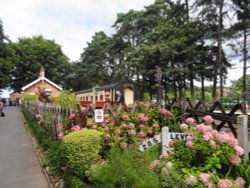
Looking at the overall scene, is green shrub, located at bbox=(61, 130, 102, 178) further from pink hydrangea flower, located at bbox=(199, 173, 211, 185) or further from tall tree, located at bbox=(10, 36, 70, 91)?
tall tree, located at bbox=(10, 36, 70, 91)

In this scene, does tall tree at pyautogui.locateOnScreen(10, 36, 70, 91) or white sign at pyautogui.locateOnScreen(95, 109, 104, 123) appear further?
tall tree at pyautogui.locateOnScreen(10, 36, 70, 91)

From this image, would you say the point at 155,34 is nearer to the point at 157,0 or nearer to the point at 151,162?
the point at 157,0

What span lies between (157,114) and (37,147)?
17.8 feet

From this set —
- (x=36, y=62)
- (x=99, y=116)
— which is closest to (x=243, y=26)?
(x=99, y=116)

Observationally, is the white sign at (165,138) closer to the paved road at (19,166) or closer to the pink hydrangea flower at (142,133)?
the pink hydrangea flower at (142,133)

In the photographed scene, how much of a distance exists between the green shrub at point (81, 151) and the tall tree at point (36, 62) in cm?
5029

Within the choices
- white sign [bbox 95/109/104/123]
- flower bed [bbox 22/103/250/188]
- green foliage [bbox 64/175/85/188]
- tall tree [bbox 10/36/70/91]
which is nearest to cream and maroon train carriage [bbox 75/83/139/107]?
white sign [bbox 95/109/104/123]

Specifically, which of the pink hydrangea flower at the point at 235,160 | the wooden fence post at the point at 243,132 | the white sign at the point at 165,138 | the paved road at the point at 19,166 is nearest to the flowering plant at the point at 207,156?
the pink hydrangea flower at the point at 235,160

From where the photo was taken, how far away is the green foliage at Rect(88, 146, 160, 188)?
10.4 feet

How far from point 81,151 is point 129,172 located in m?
1.73

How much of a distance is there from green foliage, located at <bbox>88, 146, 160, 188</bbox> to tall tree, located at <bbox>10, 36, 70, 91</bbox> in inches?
2037

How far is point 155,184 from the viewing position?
9.86 feet

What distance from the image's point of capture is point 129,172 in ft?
11.2

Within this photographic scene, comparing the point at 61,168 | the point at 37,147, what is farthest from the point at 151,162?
the point at 37,147
